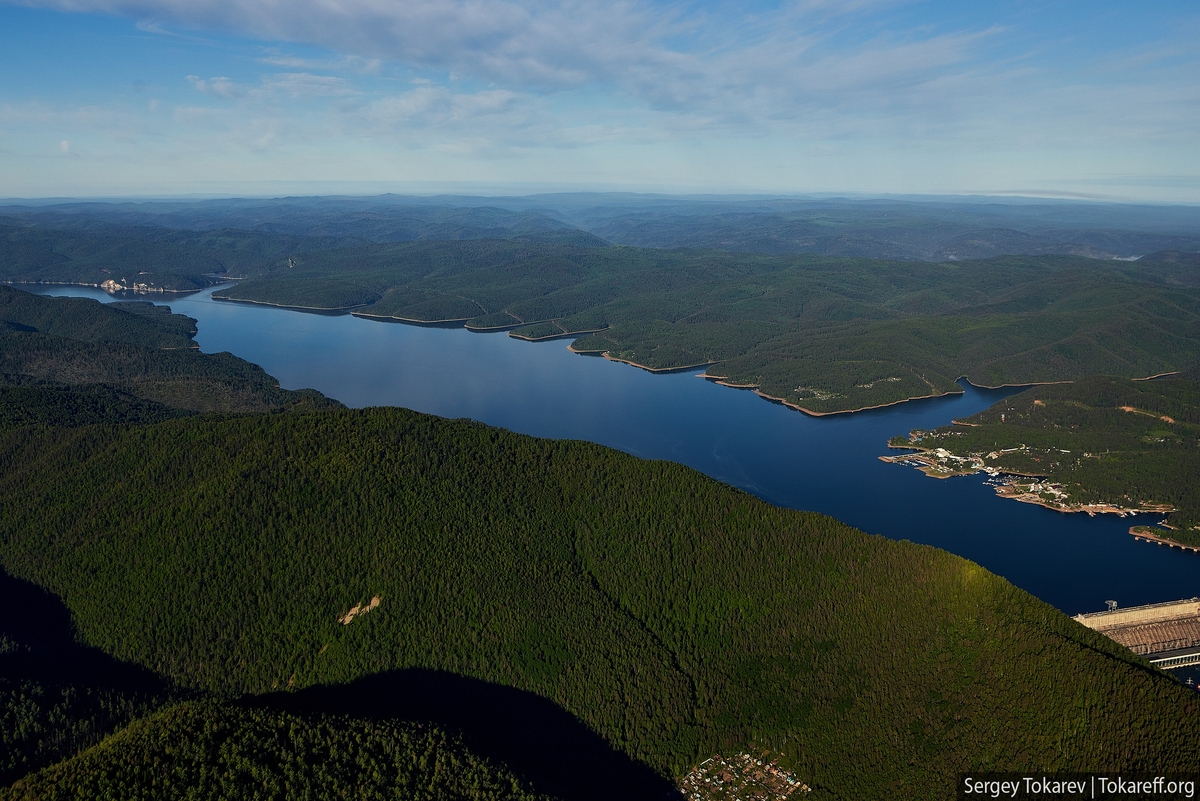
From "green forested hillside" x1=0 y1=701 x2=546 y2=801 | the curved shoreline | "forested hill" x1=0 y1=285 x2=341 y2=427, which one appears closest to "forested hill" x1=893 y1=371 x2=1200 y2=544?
the curved shoreline

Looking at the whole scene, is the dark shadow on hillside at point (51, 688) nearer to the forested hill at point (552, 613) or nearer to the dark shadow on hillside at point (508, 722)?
the forested hill at point (552, 613)

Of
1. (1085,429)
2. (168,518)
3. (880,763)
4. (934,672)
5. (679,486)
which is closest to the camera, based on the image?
(880,763)

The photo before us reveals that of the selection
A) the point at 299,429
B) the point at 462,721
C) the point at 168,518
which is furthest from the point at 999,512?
the point at 168,518

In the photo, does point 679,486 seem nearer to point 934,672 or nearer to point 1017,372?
point 934,672

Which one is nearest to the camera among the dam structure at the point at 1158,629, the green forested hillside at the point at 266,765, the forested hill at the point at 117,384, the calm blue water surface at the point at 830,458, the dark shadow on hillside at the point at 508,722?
the green forested hillside at the point at 266,765

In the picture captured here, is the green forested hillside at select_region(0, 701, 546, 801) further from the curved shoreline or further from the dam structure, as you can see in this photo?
the curved shoreline

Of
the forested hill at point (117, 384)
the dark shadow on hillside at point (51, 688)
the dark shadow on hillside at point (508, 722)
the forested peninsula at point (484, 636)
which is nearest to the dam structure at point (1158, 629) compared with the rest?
the forested peninsula at point (484, 636)

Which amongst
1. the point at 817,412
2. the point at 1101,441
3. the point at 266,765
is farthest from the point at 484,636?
the point at 1101,441
